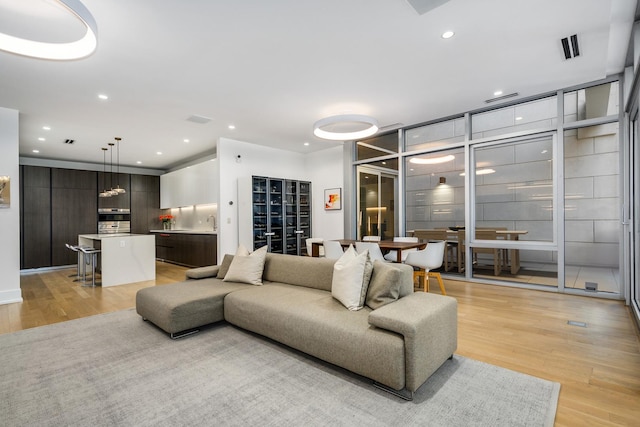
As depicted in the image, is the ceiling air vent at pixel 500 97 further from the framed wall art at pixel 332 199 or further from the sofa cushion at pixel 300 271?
the sofa cushion at pixel 300 271

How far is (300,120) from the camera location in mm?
5500

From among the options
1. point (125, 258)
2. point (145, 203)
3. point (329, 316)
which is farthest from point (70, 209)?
point (329, 316)

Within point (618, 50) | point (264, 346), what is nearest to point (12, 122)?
point (264, 346)

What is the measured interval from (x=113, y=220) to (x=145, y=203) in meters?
0.95

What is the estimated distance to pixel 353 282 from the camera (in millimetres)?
2590

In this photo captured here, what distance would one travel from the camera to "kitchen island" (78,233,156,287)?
17.9ft

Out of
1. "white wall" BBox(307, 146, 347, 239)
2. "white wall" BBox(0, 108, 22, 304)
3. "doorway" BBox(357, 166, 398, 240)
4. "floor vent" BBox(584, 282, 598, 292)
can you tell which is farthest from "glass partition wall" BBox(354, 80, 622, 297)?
"white wall" BBox(0, 108, 22, 304)

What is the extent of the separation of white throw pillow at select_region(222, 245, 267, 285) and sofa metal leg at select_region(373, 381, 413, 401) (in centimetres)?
190

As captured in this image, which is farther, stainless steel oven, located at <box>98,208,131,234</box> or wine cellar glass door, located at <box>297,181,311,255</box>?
stainless steel oven, located at <box>98,208,131,234</box>

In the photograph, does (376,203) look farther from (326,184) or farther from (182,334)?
(182,334)

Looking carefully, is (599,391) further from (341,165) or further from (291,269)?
(341,165)

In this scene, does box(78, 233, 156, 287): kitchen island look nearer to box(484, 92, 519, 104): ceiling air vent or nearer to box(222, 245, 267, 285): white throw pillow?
box(222, 245, 267, 285): white throw pillow

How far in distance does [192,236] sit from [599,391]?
23.8ft

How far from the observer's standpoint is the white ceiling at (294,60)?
106 inches
